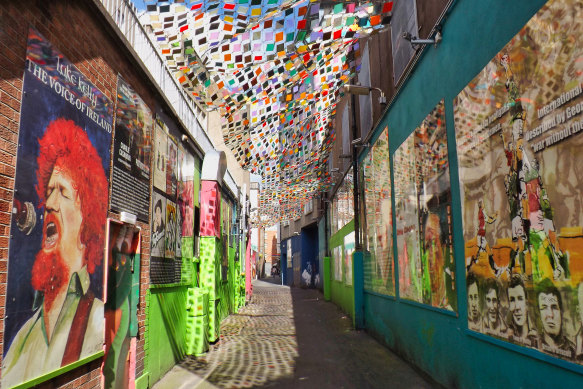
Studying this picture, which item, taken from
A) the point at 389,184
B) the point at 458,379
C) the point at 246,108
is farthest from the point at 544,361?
the point at 246,108

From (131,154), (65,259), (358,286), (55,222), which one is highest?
(131,154)

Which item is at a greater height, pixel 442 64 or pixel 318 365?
pixel 442 64

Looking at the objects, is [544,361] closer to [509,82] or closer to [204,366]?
[509,82]

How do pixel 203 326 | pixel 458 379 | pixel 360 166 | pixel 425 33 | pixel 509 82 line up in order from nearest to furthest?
pixel 509 82 → pixel 458 379 → pixel 425 33 → pixel 203 326 → pixel 360 166

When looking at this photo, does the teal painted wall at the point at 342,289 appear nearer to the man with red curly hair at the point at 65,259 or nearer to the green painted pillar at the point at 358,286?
the green painted pillar at the point at 358,286

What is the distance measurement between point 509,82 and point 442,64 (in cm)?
207

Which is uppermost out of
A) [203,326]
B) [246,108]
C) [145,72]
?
[246,108]

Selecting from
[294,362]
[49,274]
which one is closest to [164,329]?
[294,362]

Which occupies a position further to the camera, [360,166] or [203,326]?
[360,166]

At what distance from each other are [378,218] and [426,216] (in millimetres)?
3733

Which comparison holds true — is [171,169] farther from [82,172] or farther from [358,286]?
[358,286]

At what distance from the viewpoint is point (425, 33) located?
6977 millimetres

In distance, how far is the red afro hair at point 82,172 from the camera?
10.9 ft

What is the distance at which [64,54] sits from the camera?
365 cm
